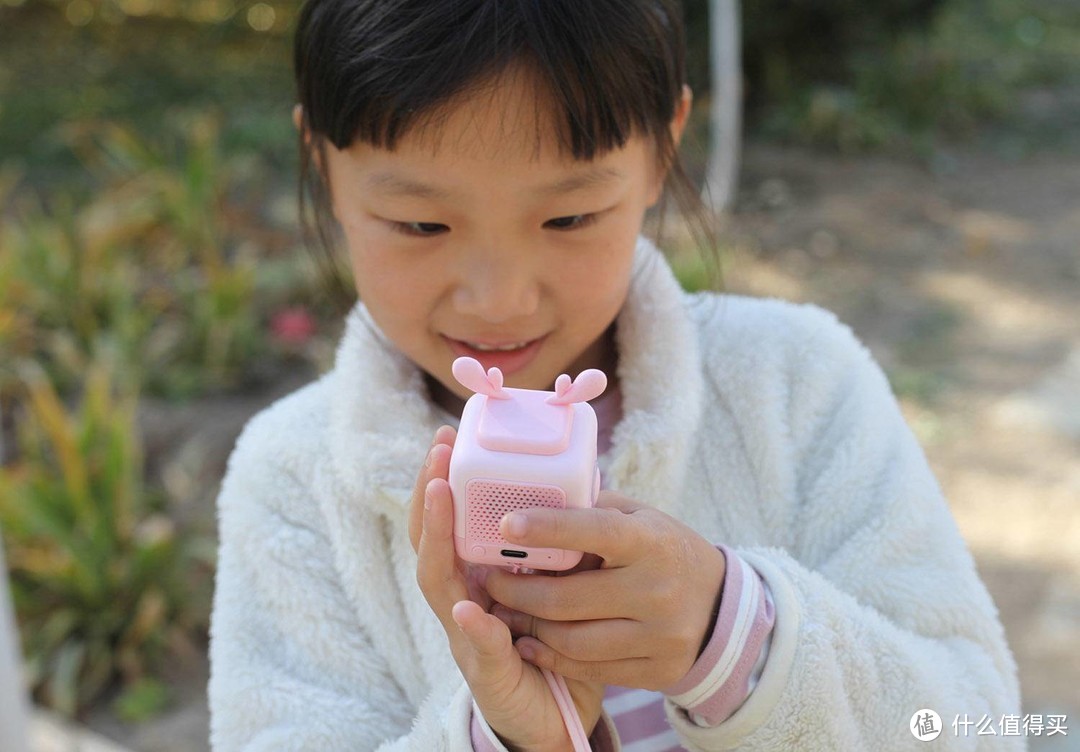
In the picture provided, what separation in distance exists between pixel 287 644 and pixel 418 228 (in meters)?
0.47

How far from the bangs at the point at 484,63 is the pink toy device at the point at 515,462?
0.29 metres

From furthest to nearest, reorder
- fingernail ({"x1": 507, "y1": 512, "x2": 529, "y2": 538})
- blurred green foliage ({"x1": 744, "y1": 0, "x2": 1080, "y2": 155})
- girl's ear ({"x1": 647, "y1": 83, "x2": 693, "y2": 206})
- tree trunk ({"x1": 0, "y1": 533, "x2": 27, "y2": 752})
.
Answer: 1. blurred green foliage ({"x1": 744, "y1": 0, "x2": 1080, "y2": 155})
2. tree trunk ({"x1": 0, "y1": 533, "x2": 27, "y2": 752})
3. girl's ear ({"x1": 647, "y1": 83, "x2": 693, "y2": 206})
4. fingernail ({"x1": 507, "y1": 512, "x2": 529, "y2": 538})

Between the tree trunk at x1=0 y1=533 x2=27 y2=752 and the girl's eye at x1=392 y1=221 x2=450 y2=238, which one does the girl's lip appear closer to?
the girl's eye at x1=392 y1=221 x2=450 y2=238

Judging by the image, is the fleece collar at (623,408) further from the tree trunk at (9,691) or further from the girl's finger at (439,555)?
the tree trunk at (9,691)

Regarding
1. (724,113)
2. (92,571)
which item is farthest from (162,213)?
(724,113)

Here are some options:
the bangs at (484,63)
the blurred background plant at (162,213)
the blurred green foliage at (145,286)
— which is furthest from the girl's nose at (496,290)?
the blurred green foliage at (145,286)

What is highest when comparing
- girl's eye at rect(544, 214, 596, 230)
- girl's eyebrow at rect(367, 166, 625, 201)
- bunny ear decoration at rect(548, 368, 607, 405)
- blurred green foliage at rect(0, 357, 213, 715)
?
girl's eyebrow at rect(367, 166, 625, 201)

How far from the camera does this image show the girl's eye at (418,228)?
1.17 m

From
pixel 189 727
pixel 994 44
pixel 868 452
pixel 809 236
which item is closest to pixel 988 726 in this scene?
pixel 868 452

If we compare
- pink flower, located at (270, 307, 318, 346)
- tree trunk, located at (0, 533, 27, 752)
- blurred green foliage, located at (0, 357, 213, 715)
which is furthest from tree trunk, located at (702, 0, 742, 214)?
tree trunk, located at (0, 533, 27, 752)

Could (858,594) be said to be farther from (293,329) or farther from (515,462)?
(293,329)

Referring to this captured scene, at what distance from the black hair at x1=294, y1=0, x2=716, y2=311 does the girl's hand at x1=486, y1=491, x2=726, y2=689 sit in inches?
15.3

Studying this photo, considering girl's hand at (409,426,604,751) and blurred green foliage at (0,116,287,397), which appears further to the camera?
blurred green foliage at (0,116,287,397)

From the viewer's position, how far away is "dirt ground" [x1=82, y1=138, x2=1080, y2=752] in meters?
2.90
